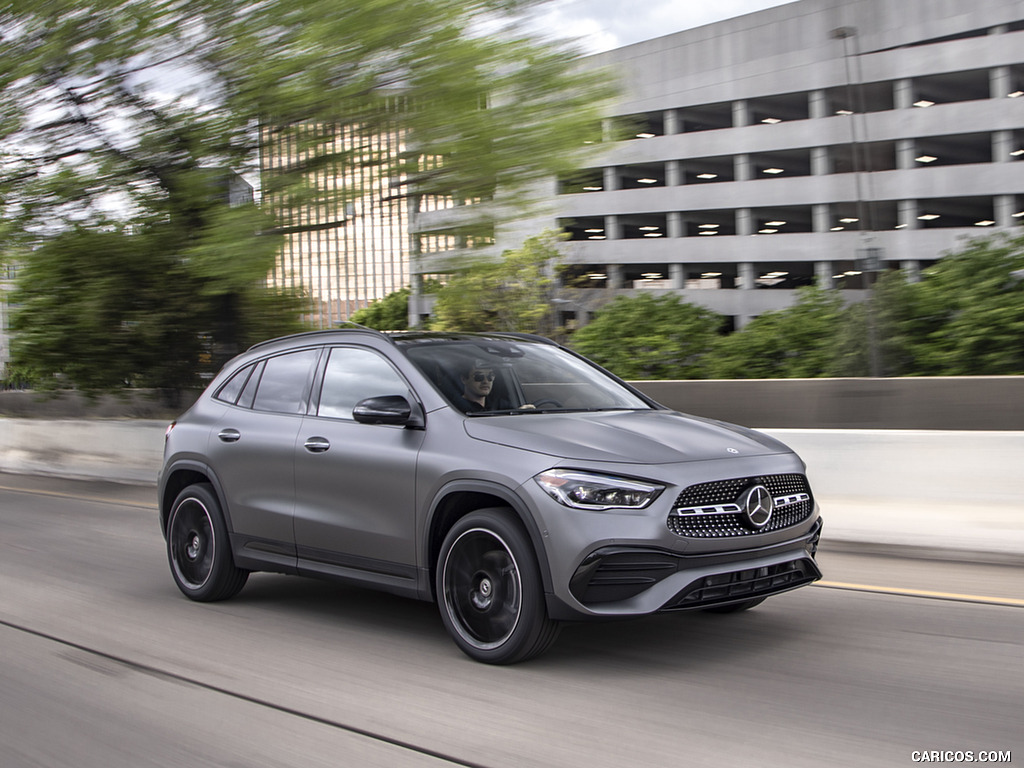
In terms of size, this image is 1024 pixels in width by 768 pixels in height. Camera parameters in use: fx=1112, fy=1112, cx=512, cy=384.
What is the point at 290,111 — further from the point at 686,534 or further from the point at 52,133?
the point at 686,534

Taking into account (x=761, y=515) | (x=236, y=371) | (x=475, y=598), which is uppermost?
(x=236, y=371)

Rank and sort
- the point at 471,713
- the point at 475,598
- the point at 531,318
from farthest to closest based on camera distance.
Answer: the point at 531,318 < the point at 475,598 < the point at 471,713

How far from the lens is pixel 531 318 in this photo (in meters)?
45.1

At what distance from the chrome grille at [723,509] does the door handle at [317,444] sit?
2.19 m

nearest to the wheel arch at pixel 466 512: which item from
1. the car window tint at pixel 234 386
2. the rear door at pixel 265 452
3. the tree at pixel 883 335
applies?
the rear door at pixel 265 452

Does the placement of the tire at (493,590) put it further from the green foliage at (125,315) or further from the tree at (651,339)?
the tree at (651,339)

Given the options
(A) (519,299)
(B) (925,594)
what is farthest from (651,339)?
(B) (925,594)

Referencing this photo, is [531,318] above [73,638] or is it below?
above

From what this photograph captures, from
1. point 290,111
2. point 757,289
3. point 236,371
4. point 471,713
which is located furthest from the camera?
point 757,289

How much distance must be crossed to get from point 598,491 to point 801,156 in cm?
6061

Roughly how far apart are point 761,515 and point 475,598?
1.43 meters

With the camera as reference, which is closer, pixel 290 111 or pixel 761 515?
pixel 761 515

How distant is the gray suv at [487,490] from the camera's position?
4988 mm

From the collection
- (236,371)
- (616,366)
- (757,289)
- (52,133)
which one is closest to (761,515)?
(236,371)
